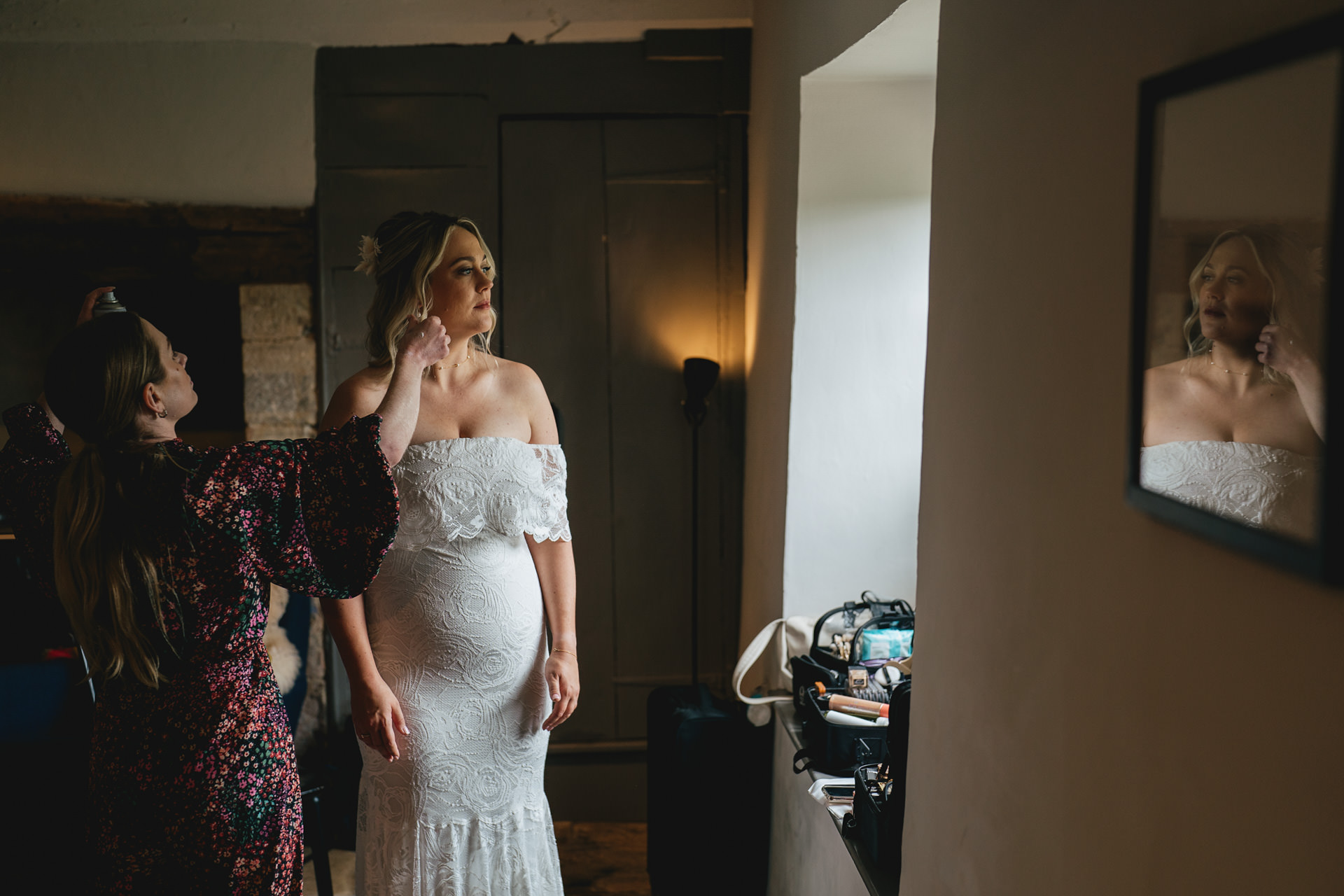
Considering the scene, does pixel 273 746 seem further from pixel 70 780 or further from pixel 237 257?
pixel 237 257

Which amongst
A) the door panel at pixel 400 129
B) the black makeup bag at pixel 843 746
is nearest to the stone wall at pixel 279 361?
the door panel at pixel 400 129

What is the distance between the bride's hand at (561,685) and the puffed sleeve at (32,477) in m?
0.87

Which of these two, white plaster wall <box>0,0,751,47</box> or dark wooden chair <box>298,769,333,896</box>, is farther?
white plaster wall <box>0,0,751,47</box>

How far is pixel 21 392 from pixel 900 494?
9.65ft

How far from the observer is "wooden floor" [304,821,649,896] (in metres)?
2.72

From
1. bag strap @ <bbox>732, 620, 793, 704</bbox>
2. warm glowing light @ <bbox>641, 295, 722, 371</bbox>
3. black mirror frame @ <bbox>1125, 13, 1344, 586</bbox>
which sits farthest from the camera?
warm glowing light @ <bbox>641, 295, 722, 371</bbox>

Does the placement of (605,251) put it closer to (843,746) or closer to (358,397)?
(358,397)

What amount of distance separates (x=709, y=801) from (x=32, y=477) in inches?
66.7

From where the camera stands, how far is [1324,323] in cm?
53

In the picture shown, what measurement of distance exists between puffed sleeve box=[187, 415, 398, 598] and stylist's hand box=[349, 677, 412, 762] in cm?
31

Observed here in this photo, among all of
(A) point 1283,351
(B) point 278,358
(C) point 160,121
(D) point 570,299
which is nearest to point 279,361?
(B) point 278,358

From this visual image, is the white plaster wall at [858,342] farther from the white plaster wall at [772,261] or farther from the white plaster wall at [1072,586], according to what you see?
the white plaster wall at [1072,586]

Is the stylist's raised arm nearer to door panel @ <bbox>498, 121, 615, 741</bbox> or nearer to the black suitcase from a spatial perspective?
the black suitcase

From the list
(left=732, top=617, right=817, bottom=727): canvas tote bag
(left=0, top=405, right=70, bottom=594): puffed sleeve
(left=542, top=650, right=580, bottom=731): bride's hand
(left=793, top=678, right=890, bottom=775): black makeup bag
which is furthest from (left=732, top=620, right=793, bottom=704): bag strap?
(left=0, top=405, right=70, bottom=594): puffed sleeve
